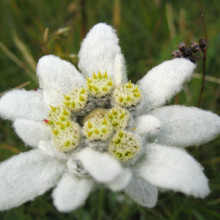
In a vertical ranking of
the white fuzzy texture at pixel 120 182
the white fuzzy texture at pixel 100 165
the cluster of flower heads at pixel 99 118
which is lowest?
the white fuzzy texture at pixel 120 182

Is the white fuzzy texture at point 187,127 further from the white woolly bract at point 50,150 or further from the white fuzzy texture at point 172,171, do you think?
the white woolly bract at point 50,150

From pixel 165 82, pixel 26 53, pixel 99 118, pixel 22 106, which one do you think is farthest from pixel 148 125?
pixel 26 53

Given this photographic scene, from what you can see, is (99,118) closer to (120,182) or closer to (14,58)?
(120,182)

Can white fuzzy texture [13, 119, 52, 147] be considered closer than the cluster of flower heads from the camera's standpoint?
No

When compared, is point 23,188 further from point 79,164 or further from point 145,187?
point 145,187

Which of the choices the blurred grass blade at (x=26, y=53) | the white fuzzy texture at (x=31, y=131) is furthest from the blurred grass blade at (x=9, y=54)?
the white fuzzy texture at (x=31, y=131)

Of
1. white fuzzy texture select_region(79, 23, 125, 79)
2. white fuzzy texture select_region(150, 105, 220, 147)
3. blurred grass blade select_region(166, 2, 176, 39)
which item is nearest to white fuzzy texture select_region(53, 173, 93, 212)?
white fuzzy texture select_region(150, 105, 220, 147)

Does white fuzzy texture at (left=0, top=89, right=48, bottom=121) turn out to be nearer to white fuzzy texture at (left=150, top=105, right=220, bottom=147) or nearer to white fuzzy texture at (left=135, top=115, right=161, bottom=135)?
white fuzzy texture at (left=135, top=115, right=161, bottom=135)
